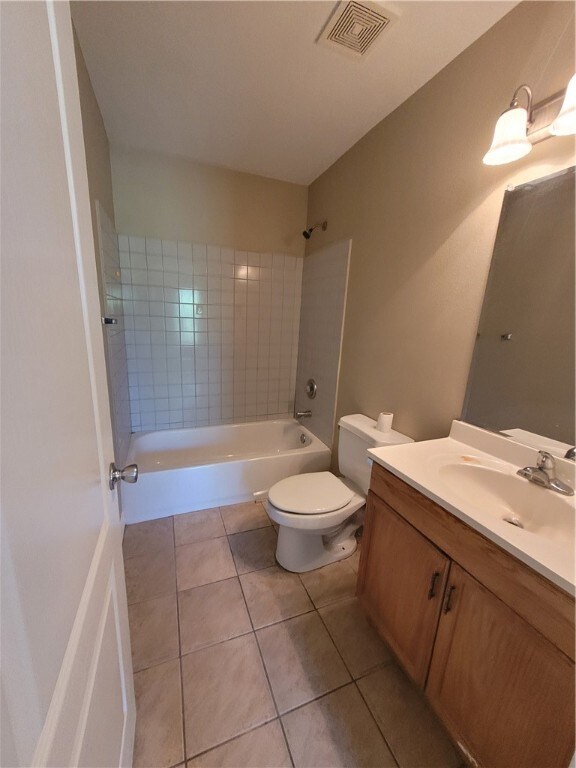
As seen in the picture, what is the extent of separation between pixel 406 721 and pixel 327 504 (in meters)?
0.76

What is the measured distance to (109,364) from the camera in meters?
1.64

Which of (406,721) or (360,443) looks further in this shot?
(360,443)

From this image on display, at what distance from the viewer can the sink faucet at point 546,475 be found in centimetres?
90

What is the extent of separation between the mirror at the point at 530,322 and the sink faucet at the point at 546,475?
92 millimetres

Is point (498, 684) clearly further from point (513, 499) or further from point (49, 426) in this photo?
point (49, 426)

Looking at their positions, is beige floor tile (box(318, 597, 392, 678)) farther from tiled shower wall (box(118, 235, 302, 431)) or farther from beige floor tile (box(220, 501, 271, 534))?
tiled shower wall (box(118, 235, 302, 431))

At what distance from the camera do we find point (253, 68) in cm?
133

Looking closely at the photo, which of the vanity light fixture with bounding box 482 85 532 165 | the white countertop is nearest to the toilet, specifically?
the white countertop

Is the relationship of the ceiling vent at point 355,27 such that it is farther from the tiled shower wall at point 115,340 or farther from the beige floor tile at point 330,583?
the beige floor tile at point 330,583

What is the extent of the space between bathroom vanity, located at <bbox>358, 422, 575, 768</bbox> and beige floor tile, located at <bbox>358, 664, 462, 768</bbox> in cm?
15

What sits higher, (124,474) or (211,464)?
(124,474)

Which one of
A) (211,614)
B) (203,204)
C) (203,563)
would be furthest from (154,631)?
(203,204)

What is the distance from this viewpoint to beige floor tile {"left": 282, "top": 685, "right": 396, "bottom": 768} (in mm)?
928

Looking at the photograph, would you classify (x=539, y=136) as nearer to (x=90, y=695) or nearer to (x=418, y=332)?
(x=418, y=332)
